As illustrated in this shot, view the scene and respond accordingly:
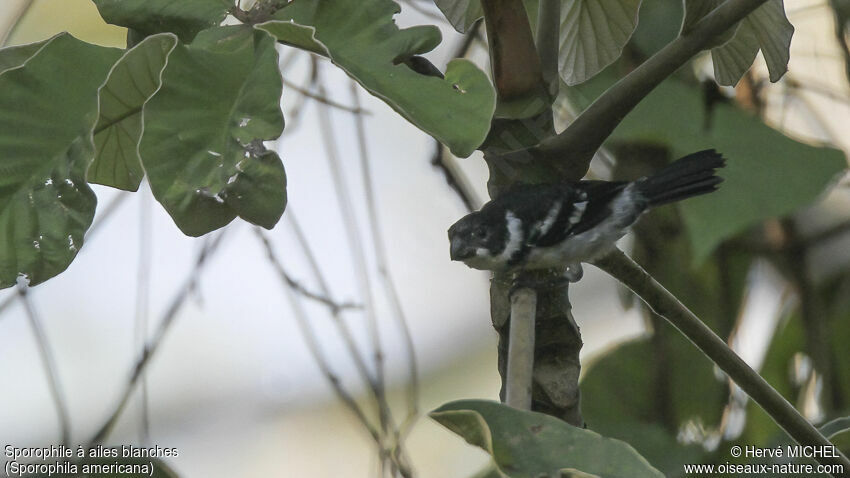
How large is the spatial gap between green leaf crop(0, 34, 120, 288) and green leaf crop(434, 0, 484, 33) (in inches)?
12.3

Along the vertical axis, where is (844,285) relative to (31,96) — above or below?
below

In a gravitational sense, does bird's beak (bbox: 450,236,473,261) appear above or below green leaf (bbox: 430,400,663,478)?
below

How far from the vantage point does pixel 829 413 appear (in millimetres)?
1404

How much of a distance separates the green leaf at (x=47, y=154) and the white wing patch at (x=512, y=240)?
1.11 ft

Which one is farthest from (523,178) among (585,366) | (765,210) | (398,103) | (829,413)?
(829,413)

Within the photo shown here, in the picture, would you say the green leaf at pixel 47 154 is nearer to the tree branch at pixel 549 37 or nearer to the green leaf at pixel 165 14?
the green leaf at pixel 165 14

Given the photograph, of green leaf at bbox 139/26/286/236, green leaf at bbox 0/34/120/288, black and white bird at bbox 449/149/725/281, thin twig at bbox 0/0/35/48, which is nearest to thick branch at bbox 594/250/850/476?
black and white bird at bbox 449/149/725/281

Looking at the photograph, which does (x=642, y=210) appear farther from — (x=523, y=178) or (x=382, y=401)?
(x=382, y=401)

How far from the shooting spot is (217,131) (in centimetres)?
50

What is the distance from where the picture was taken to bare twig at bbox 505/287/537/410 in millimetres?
504

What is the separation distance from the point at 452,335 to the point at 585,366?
18.6 inches

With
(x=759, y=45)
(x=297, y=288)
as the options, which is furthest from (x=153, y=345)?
(x=759, y=45)

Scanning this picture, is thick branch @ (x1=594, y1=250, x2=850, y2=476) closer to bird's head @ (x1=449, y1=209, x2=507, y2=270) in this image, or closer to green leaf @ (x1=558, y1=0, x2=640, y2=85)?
bird's head @ (x1=449, y1=209, x2=507, y2=270)

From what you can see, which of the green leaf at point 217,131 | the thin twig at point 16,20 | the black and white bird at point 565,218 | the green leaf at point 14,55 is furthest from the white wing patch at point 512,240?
the thin twig at point 16,20
